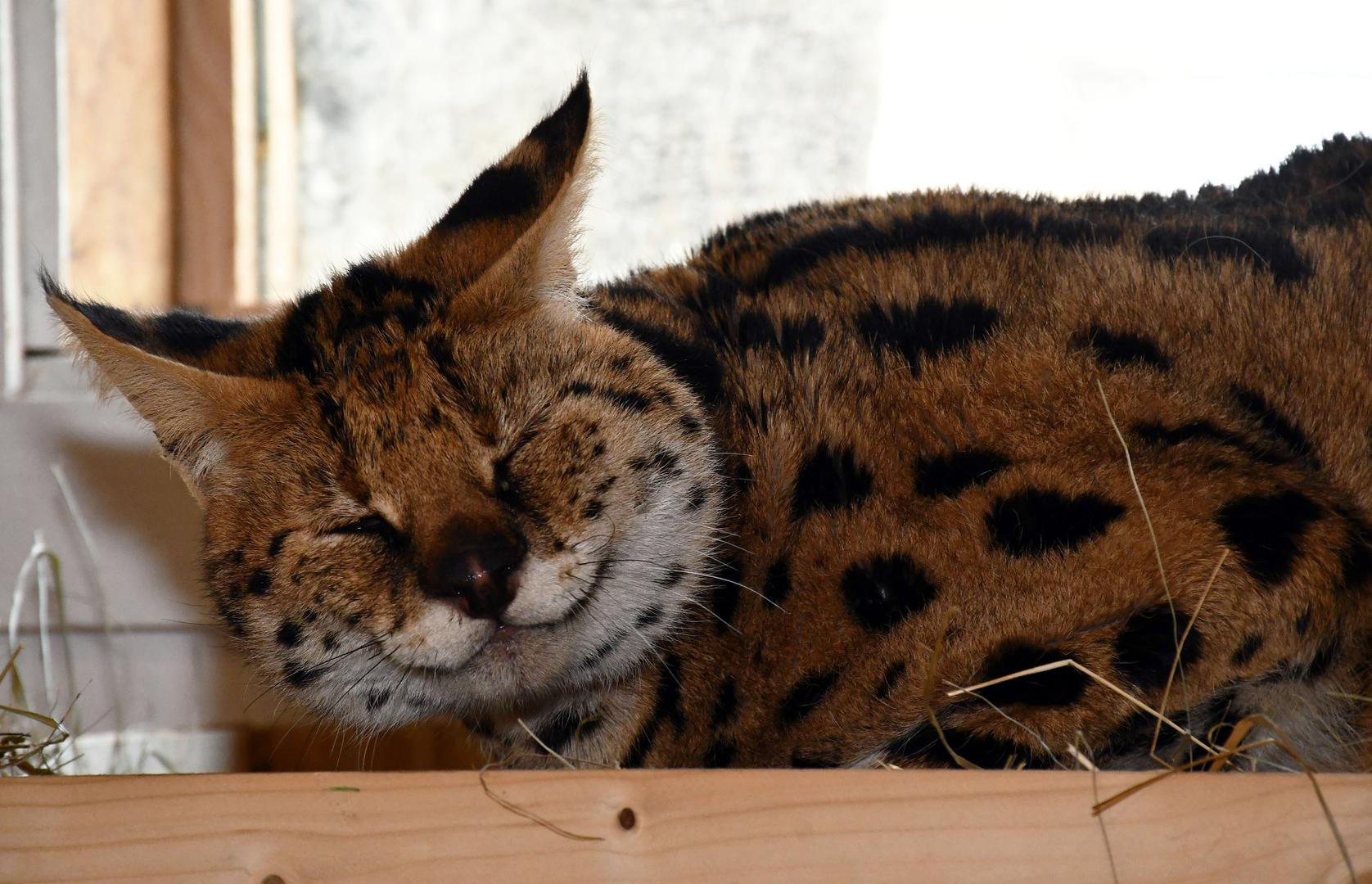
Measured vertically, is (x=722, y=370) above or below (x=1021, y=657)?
above

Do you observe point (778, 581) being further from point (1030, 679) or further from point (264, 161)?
point (264, 161)

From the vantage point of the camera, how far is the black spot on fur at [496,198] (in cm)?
169

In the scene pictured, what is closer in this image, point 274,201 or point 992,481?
point 992,481

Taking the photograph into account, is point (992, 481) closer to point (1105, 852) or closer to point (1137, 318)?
point (1137, 318)

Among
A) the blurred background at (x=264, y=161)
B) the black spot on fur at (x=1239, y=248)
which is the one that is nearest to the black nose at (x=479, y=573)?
the black spot on fur at (x=1239, y=248)

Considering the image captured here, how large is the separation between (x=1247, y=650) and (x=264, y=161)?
7.40 ft

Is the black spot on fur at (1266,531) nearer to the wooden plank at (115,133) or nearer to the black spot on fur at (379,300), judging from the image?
the black spot on fur at (379,300)

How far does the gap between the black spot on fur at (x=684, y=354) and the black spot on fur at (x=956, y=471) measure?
33cm

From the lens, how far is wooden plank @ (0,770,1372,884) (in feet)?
3.93

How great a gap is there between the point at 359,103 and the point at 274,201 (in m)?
0.30

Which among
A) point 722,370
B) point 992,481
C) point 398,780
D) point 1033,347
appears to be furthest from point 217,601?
point 1033,347

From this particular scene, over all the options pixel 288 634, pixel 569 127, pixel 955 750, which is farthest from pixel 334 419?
pixel 955 750

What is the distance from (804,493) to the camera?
1685 millimetres

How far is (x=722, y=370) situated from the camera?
181 centimetres
